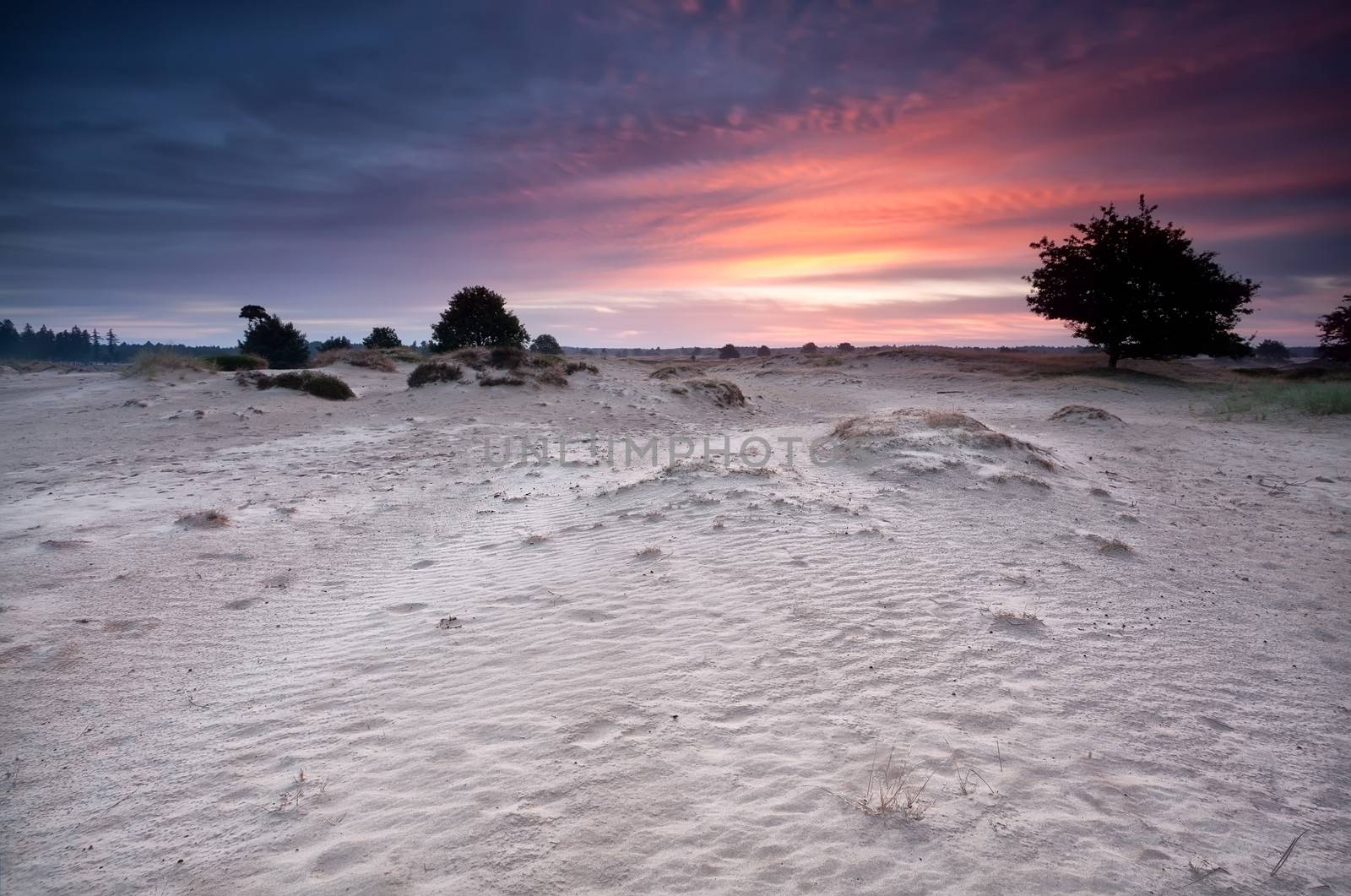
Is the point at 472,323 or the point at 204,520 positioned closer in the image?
the point at 204,520

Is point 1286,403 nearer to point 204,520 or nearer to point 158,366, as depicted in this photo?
point 204,520

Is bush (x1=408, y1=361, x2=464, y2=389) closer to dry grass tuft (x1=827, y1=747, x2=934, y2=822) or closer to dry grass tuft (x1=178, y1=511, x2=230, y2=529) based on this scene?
dry grass tuft (x1=178, y1=511, x2=230, y2=529)

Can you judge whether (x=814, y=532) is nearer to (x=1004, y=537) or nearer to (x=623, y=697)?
(x=1004, y=537)

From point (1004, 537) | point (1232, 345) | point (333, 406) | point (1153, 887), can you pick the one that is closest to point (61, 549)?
point (1153, 887)

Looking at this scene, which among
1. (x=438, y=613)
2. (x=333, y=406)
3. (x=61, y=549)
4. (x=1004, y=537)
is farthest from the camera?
(x=333, y=406)

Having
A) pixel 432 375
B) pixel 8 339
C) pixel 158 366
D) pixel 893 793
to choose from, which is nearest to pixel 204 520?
pixel 893 793

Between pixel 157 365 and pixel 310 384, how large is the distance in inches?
258

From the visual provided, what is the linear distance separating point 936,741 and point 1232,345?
34310mm

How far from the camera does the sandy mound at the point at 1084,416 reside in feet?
53.5

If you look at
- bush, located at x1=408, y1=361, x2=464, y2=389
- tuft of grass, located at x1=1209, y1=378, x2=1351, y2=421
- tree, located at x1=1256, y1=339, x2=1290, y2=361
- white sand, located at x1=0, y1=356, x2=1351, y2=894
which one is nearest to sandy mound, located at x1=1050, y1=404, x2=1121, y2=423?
tuft of grass, located at x1=1209, y1=378, x2=1351, y2=421

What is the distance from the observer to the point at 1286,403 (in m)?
18.1

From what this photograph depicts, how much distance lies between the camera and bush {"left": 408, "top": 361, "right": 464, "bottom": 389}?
67.3 feet

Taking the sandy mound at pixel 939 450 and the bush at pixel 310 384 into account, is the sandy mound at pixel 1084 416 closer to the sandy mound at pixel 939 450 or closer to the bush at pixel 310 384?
the sandy mound at pixel 939 450

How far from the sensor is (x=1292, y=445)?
42.7 feet
